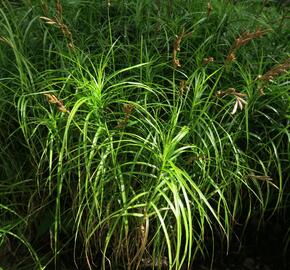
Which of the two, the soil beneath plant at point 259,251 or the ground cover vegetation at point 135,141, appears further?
the soil beneath plant at point 259,251

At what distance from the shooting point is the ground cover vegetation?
174 centimetres

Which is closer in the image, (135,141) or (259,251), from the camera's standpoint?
(135,141)

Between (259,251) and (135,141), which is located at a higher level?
(135,141)

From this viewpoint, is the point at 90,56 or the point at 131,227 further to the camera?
the point at 90,56

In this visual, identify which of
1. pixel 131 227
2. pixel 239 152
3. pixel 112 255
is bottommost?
pixel 112 255

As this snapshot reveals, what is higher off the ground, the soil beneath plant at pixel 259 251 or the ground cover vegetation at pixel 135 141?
the ground cover vegetation at pixel 135 141

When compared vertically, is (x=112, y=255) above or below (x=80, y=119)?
below

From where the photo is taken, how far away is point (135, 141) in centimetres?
174

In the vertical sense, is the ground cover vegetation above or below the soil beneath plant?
above

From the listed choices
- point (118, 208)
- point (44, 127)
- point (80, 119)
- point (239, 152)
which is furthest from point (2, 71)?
point (239, 152)

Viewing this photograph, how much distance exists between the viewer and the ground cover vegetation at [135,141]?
5.71ft

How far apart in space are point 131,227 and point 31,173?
1.48 ft

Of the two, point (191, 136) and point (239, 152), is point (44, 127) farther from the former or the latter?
point (239, 152)

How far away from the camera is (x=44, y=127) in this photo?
79.9 inches
